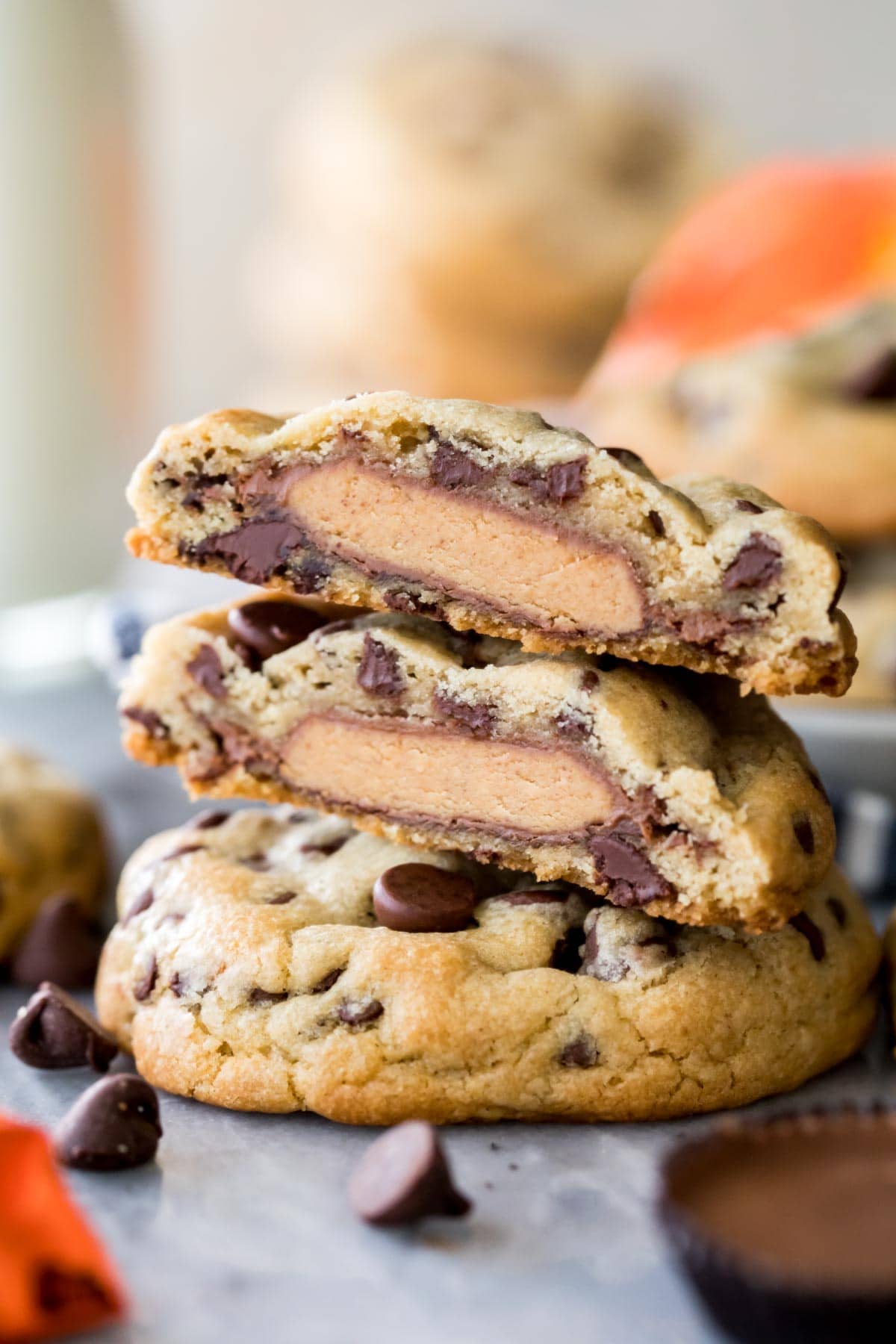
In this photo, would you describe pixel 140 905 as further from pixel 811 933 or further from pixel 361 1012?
pixel 811 933

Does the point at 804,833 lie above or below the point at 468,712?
below

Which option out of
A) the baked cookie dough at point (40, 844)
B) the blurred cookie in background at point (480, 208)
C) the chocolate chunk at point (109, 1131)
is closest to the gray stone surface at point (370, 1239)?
the chocolate chunk at point (109, 1131)

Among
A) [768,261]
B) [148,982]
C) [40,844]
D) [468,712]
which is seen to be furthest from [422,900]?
[768,261]

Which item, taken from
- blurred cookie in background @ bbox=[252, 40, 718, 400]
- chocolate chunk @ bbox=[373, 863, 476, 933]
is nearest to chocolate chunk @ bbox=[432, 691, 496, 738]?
chocolate chunk @ bbox=[373, 863, 476, 933]

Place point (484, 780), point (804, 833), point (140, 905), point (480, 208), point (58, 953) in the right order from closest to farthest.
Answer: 1. point (804, 833)
2. point (484, 780)
3. point (140, 905)
4. point (58, 953)
5. point (480, 208)

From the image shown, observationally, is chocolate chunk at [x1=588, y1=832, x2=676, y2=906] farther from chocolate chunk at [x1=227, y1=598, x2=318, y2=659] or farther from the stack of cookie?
chocolate chunk at [x1=227, y1=598, x2=318, y2=659]

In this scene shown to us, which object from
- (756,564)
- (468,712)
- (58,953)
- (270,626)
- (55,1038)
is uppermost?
(756,564)

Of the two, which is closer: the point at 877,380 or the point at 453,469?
the point at 453,469
